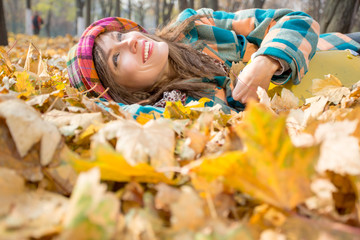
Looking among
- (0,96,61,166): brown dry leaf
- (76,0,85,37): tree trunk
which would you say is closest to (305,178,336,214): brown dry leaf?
(0,96,61,166): brown dry leaf

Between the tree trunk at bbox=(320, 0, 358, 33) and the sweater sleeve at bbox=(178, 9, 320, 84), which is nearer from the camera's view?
the sweater sleeve at bbox=(178, 9, 320, 84)

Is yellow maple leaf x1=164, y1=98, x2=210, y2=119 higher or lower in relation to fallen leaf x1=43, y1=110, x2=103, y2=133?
lower

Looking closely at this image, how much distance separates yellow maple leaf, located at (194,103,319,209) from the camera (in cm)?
40

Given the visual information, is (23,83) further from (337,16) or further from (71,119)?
(337,16)

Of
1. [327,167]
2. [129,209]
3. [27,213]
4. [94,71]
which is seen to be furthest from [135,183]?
[94,71]

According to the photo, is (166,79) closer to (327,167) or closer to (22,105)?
(22,105)

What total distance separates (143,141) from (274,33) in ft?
5.15

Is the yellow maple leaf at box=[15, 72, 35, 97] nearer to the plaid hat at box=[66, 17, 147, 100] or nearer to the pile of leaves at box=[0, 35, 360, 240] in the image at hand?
the pile of leaves at box=[0, 35, 360, 240]

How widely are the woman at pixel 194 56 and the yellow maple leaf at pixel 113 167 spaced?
1.10 meters

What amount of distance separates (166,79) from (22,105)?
1457 mm

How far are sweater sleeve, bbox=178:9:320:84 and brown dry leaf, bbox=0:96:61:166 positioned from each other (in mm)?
1346

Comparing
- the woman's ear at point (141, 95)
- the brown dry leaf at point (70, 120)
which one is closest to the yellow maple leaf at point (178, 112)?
the brown dry leaf at point (70, 120)

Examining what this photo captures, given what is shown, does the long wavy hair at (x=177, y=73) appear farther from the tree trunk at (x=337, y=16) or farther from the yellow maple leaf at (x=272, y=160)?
the tree trunk at (x=337, y=16)

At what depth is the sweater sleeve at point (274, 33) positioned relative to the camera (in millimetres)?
1621
